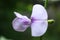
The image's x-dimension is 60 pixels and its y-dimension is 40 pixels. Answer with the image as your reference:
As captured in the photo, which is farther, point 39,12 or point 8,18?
point 8,18

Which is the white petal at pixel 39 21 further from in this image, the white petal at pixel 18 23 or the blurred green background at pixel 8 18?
the blurred green background at pixel 8 18

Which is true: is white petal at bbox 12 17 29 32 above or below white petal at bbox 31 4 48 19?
below

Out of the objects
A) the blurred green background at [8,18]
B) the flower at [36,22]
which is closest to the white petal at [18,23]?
the flower at [36,22]

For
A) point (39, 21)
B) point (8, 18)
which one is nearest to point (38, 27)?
point (39, 21)

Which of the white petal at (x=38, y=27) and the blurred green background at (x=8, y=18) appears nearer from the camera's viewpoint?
the white petal at (x=38, y=27)

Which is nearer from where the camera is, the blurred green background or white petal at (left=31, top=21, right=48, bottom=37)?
white petal at (left=31, top=21, right=48, bottom=37)

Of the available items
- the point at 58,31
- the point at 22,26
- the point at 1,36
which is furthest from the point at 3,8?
the point at 22,26

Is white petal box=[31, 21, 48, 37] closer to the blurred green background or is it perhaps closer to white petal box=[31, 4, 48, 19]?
white petal box=[31, 4, 48, 19]

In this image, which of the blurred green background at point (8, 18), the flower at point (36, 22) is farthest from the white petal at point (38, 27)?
the blurred green background at point (8, 18)

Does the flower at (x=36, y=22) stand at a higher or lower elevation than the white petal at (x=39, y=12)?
lower

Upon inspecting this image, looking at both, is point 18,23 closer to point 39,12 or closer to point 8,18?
point 39,12

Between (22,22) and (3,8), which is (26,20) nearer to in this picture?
(22,22)

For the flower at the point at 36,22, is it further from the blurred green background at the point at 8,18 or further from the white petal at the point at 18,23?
the blurred green background at the point at 8,18

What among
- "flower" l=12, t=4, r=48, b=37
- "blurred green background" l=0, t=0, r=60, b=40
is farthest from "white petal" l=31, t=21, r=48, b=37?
"blurred green background" l=0, t=0, r=60, b=40
